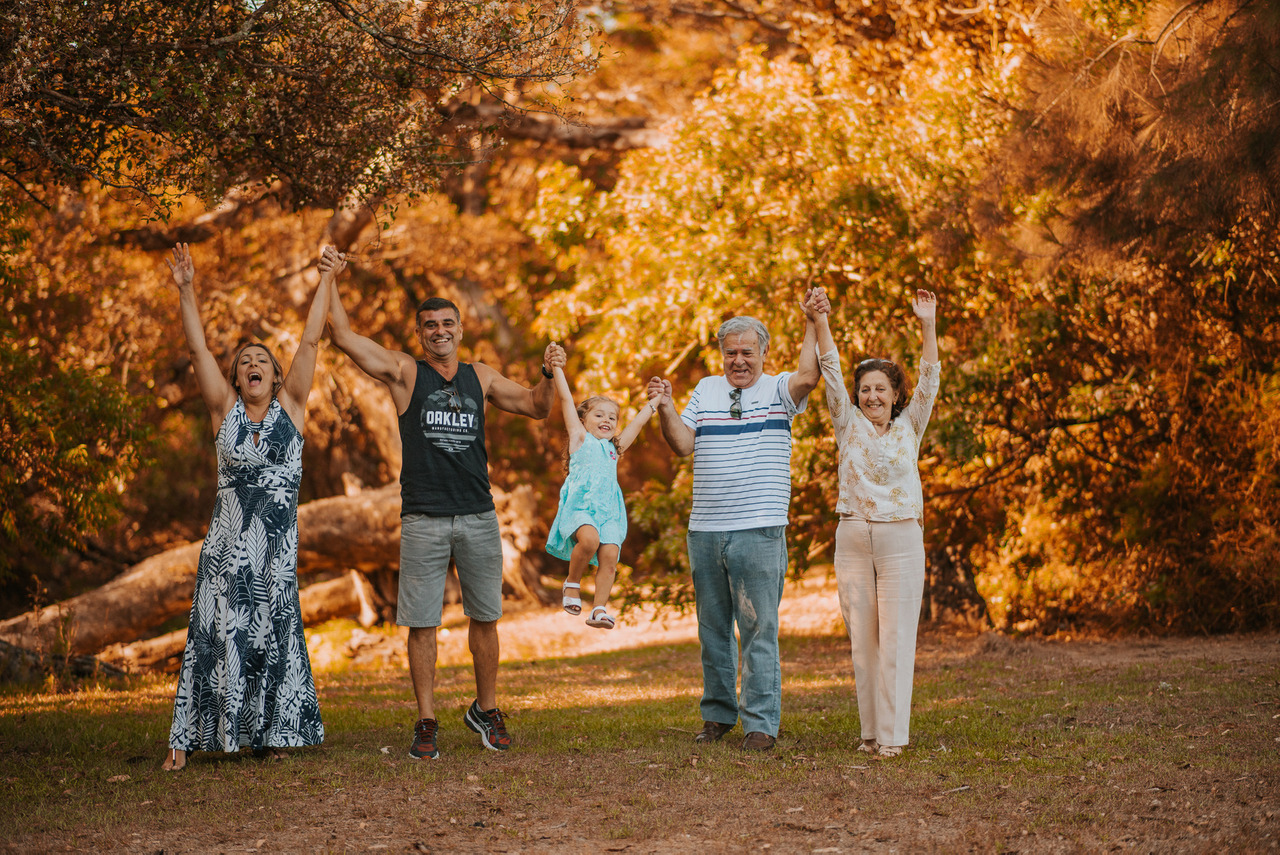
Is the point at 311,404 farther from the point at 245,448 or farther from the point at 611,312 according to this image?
the point at 245,448

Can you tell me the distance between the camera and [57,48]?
17.7ft

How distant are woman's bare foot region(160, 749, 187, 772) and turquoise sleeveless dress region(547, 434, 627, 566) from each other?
7.36 ft

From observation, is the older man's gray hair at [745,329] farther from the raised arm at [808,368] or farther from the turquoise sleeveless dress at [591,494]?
the turquoise sleeveless dress at [591,494]

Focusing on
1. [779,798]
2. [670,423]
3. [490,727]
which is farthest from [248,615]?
[779,798]

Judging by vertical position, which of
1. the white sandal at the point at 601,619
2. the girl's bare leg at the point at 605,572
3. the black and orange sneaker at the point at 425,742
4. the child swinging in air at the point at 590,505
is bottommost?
the black and orange sneaker at the point at 425,742

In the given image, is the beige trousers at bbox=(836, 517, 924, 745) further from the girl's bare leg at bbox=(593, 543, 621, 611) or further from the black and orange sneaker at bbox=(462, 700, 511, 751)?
the black and orange sneaker at bbox=(462, 700, 511, 751)

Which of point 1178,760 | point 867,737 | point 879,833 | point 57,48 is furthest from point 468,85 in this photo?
point 1178,760

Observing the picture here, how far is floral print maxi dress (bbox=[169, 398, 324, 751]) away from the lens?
223 inches

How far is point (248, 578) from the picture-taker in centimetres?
573

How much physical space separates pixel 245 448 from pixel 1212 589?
8687mm

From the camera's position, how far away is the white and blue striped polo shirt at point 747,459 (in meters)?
5.78

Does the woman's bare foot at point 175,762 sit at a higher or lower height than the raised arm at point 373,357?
lower

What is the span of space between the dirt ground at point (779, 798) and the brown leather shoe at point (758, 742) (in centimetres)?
9

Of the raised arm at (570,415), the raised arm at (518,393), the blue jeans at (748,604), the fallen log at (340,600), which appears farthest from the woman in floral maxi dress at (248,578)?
the fallen log at (340,600)
